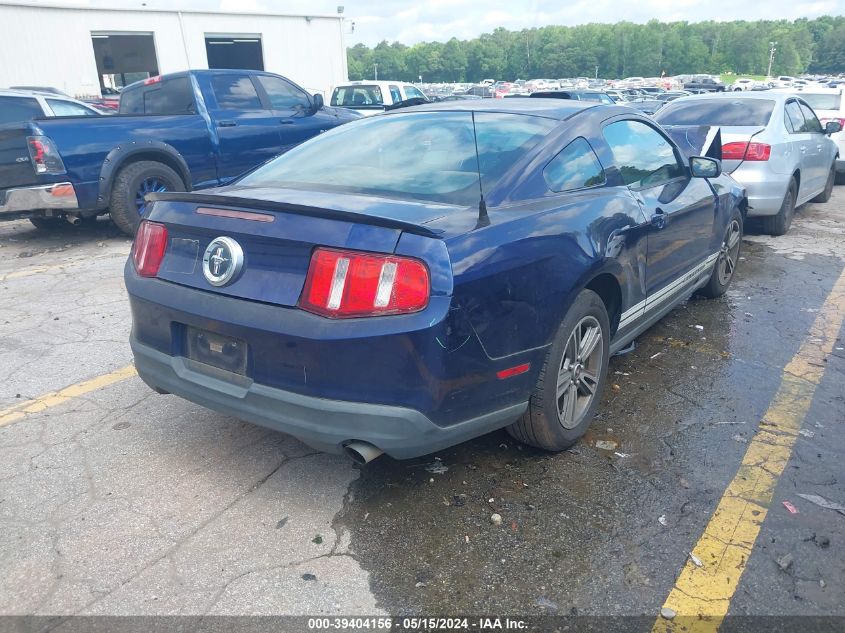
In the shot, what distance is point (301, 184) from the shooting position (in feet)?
10.6

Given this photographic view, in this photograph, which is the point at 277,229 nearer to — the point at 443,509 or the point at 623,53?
the point at 443,509

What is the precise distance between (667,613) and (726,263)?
4.01 m

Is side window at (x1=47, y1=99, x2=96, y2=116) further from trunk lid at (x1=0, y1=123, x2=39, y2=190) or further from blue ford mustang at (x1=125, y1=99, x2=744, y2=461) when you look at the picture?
blue ford mustang at (x1=125, y1=99, x2=744, y2=461)

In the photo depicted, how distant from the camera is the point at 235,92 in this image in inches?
352

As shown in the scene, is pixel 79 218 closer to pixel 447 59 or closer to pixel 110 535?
pixel 110 535

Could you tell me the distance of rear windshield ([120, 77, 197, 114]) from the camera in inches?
340

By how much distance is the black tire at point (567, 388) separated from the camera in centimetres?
299

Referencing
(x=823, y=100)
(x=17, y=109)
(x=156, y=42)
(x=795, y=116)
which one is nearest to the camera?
(x=795, y=116)

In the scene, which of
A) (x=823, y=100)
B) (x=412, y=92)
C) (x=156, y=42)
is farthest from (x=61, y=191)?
(x=156, y=42)

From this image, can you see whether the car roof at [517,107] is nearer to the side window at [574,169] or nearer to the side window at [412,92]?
the side window at [574,169]

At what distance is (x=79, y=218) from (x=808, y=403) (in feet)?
28.3

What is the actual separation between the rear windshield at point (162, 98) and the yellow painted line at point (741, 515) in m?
7.36

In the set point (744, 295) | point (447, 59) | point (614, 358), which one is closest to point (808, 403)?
point (614, 358)

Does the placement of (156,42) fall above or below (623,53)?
above
